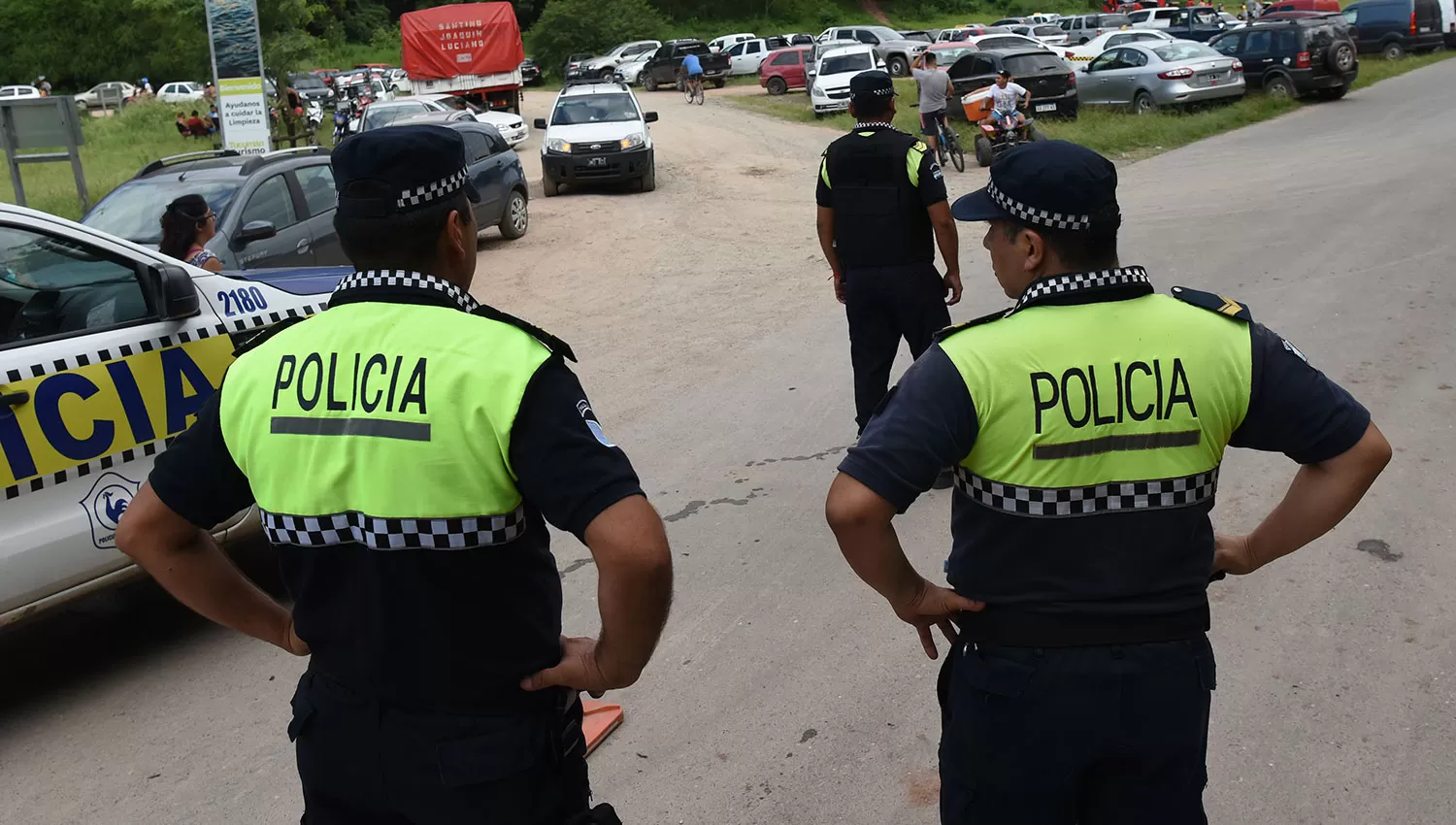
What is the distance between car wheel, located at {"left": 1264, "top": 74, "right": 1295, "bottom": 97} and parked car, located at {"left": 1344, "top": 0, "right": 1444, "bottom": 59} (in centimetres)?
1039

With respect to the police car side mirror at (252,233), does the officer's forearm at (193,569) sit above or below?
above

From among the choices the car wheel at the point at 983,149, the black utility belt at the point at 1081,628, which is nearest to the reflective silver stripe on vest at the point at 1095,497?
the black utility belt at the point at 1081,628

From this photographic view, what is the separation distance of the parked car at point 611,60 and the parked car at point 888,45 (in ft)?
23.7

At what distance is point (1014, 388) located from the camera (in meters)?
2.20

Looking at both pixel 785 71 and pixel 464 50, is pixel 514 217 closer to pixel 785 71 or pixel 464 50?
pixel 464 50

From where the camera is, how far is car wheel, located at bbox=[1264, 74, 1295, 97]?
24167 mm

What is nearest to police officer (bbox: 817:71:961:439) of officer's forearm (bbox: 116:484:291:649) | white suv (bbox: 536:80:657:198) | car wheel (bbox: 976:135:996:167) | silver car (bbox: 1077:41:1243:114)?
officer's forearm (bbox: 116:484:291:649)

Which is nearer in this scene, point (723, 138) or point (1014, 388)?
point (1014, 388)

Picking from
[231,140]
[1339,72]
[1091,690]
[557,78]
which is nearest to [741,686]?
[1091,690]

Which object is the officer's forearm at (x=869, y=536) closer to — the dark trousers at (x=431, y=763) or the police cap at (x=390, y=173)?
the dark trousers at (x=431, y=763)

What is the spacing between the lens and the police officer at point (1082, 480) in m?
2.21

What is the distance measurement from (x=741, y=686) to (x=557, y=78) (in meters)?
51.2

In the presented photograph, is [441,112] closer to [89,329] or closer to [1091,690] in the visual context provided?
[89,329]

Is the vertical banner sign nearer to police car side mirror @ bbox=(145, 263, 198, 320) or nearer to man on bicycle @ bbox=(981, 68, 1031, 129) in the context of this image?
man on bicycle @ bbox=(981, 68, 1031, 129)
